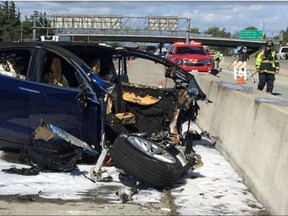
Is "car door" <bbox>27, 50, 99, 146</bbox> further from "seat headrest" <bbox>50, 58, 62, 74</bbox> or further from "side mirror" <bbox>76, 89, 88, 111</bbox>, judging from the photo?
"seat headrest" <bbox>50, 58, 62, 74</bbox>

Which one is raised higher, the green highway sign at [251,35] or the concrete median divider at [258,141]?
the concrete median divider at [258,141]

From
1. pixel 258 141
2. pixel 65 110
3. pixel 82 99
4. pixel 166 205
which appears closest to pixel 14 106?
pixel 65 110

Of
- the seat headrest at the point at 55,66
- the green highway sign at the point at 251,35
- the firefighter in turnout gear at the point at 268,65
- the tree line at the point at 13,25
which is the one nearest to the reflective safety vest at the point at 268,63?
the firefighter in turnout gear at the point at 268,65

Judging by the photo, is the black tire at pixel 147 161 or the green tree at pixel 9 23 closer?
the black tire at pixel 147 161

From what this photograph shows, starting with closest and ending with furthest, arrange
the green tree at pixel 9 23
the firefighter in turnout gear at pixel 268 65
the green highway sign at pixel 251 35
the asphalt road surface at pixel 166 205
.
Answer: the asphalt road surface at pixel 166 205 < the firefighter in turnout gear at pixel 268 65 < the green tree at pixel 9 23 < the green highway sign at pixel 251 35

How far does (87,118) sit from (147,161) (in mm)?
1265

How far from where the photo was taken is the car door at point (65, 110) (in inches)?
253

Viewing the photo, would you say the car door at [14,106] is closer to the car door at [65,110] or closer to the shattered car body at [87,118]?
the shattered car body at [87,118]

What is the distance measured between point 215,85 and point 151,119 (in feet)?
9.17

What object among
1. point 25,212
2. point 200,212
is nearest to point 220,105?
point 200,212

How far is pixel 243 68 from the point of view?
23953mm

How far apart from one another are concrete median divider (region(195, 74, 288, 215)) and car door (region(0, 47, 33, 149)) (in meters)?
2.83

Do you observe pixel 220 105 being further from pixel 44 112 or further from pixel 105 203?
pixel 105 203

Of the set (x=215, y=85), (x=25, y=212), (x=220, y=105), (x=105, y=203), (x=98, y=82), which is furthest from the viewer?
(x=215, y=85)
